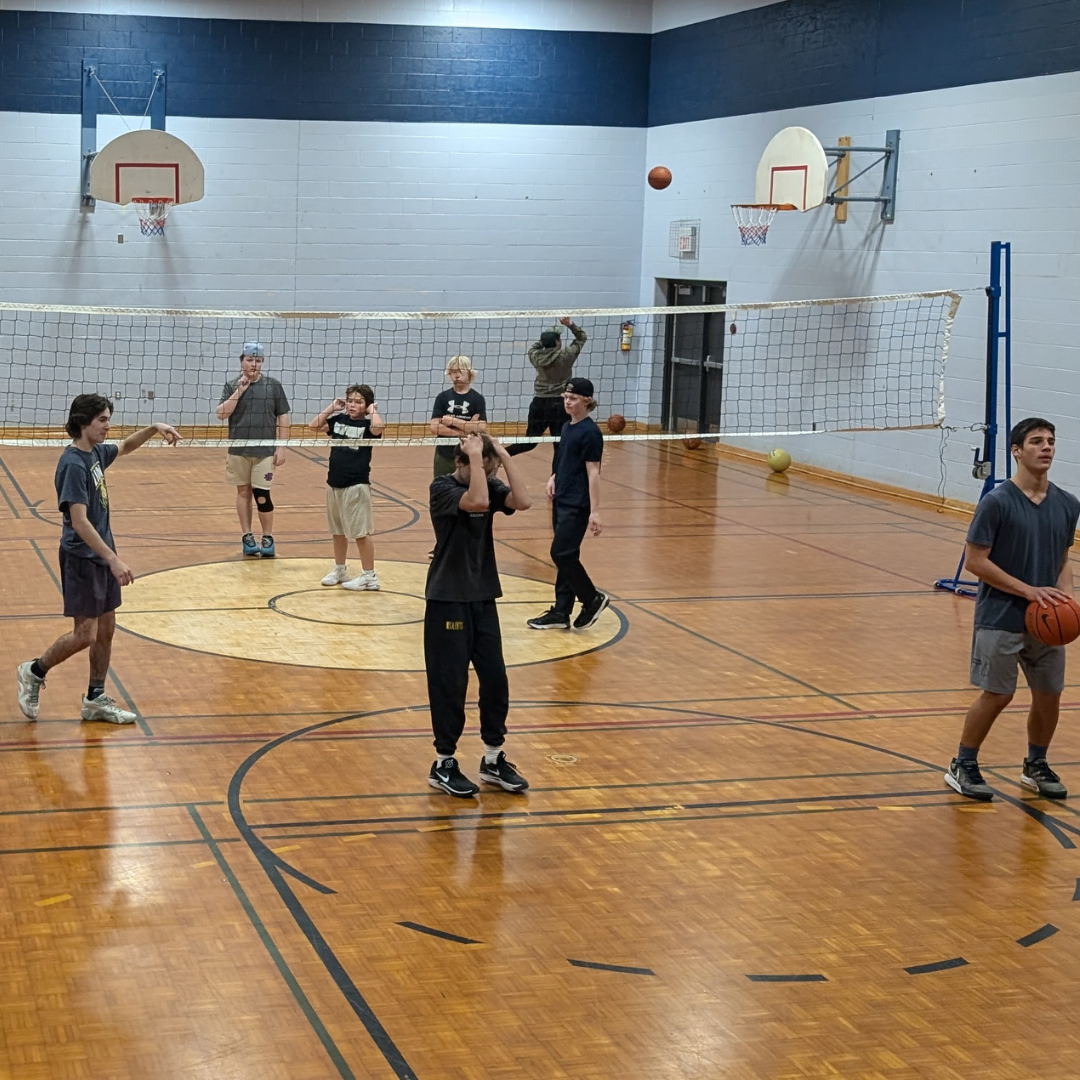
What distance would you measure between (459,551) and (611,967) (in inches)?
87.2

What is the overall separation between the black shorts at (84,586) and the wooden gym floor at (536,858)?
655 mm

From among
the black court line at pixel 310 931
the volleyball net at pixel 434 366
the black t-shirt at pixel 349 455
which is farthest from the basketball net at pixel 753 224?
the black court line at pixel 310 931

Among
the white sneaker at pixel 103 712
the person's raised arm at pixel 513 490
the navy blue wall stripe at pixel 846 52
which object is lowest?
the white sneaker at pixel 103 712

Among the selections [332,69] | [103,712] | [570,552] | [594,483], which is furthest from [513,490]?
[332,69]

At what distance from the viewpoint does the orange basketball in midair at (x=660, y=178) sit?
70.0 feet

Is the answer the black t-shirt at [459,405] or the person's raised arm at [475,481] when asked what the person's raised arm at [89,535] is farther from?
the black t-shirt at [459,405]

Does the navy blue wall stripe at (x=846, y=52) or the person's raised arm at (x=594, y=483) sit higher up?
the navy blue wall stripe at (x=846, y=52)

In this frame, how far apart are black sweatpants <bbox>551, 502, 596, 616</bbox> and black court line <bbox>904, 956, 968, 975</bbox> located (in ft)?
16.0

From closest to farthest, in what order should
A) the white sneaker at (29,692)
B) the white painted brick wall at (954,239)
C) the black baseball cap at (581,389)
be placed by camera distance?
1. the white sneaker at (29,692)
2. the black baseball cap at (581,389)
3. the white painted brick wall at (954,239)

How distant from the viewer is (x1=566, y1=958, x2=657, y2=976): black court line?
5238 millimetres

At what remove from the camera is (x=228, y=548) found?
12.7 meters

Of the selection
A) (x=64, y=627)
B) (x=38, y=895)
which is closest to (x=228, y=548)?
(x=64, y=627)

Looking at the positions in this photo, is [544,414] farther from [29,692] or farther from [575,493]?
[29,692]

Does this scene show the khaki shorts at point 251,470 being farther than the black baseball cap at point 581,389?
Yes
